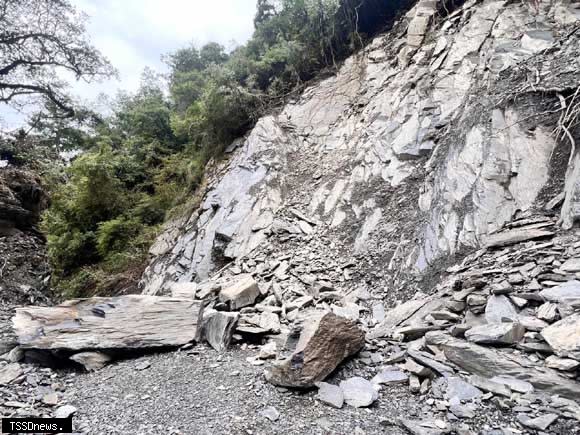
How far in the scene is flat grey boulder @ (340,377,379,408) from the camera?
203cm

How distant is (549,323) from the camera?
202 centimetres

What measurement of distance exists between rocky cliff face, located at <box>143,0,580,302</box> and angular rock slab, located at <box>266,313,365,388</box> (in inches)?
54.9

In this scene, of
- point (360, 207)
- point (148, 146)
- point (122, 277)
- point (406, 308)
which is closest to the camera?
point (406, 308)

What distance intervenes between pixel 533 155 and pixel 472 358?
108 inches

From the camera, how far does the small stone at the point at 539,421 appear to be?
1562 mm

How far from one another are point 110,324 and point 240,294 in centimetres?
146

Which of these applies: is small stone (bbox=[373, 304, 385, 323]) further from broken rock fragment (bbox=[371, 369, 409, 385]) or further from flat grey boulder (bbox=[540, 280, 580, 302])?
flat grey boulder (bbox=[540, 280, 580, 302])

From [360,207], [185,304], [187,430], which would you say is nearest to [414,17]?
[360,207]

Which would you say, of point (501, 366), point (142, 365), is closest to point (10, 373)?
point (142, 365)

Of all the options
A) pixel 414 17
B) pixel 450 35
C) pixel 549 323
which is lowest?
pixel 549 323

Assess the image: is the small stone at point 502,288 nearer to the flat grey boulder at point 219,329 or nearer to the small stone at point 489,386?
the small stone at point 489,386

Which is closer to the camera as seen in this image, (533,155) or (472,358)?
(472,358)

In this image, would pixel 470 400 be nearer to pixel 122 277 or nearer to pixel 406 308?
pixel 406 308

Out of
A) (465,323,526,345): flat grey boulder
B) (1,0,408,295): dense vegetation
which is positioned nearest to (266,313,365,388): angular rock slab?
(465,323,526,345): flat grey boulder
